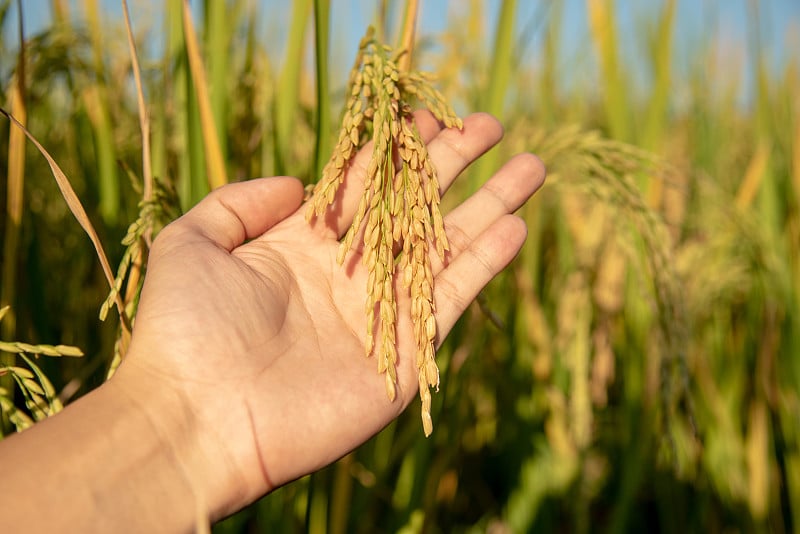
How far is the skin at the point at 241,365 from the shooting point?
77 cm

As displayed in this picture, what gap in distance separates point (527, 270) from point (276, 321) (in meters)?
0.87

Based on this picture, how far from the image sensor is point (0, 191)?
4.11 ft

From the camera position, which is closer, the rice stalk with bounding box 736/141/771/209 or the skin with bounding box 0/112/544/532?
the skin with bounding box 0/112/544/532

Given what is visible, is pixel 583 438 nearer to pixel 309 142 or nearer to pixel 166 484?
pixel 309 142

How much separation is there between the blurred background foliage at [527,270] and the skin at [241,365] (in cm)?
10

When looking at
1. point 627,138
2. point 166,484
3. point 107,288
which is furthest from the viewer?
point 627,138

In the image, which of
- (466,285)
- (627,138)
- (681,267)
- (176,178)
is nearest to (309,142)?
(176,178)

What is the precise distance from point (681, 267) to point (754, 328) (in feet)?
1.02

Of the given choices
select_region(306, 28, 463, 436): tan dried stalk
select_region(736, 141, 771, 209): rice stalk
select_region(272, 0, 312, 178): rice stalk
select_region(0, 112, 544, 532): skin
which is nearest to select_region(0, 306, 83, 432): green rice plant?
select_region(0, 112, 544, 532): skin

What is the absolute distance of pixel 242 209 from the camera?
1.08 m

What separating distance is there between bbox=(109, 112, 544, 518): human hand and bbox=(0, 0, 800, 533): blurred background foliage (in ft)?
0.30

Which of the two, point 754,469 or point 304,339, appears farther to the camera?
→ point 754,469

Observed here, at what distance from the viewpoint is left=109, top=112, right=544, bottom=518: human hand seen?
902mm

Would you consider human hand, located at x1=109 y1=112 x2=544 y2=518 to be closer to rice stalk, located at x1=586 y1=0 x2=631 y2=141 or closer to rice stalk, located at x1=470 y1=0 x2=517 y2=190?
rice stalk, located at x1=470 y1=0 x2=517 y2=190
